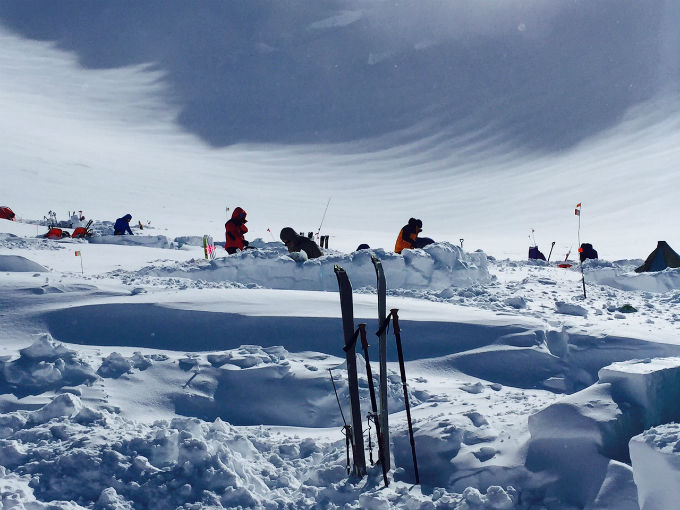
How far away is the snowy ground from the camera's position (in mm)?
3361

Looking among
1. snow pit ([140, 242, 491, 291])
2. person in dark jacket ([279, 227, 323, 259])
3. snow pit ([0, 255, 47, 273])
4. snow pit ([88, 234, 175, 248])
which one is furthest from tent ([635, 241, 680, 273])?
snow pit ([88, 234, 175, 248])

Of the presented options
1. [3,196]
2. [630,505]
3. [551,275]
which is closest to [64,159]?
[3,196]

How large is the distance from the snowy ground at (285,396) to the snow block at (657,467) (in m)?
0.04

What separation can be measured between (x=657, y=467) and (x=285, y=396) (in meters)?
2.61

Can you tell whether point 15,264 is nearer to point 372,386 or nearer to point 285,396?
point 285,396

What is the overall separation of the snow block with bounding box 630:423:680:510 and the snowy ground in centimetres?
4

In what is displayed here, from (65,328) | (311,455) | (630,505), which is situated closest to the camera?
(630,505)

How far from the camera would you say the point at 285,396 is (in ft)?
15.7

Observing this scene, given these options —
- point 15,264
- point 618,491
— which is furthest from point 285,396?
point 15,264

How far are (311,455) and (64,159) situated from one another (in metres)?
42.4

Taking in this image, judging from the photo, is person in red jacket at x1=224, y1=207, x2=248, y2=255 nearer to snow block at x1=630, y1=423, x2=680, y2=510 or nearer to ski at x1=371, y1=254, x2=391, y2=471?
ski at x1=371, y1=254, x2=391, y2=471

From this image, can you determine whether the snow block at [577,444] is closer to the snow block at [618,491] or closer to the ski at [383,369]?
the snow block at [618,491]

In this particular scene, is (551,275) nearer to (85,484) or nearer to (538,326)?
(538,326)

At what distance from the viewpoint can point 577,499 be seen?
320 centimetres
